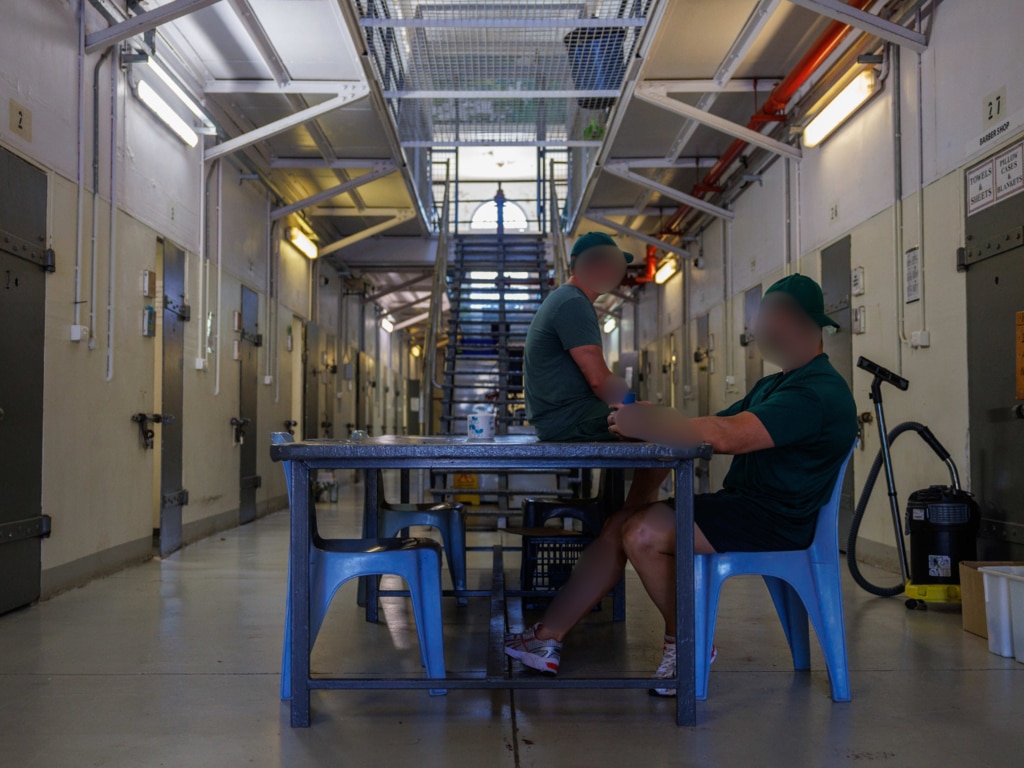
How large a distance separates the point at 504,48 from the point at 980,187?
11.1 feet

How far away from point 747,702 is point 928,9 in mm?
3775

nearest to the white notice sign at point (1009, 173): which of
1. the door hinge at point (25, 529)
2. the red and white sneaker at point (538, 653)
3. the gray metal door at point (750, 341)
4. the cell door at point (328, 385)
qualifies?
the red and white sneaker at point (538, 653)

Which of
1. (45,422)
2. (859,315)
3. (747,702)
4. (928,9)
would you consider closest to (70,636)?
(45,422)

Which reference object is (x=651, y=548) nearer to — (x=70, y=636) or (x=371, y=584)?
(x=371, y=584)

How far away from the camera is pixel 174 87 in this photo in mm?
5297

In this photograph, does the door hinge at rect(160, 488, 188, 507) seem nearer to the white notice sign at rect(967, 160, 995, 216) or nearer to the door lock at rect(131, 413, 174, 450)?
the door lock at rect(131, 413, 174, 450)

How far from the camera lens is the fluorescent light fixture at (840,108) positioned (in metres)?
5.02

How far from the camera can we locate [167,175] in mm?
5770

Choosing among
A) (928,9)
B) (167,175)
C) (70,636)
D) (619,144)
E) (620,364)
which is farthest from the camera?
(620,364)

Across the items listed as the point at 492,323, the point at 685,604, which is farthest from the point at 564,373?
the point at 492,323

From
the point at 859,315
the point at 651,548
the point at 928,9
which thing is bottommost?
the point at 651,548

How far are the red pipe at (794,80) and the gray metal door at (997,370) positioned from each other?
158cm

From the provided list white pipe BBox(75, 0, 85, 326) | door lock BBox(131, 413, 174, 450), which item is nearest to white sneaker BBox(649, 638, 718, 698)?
white pipe BBox(75, 0, 85, 326)

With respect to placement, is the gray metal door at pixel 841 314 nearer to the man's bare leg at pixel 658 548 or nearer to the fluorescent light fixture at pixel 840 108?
the fluorescent light fixture at pixel 840 108
